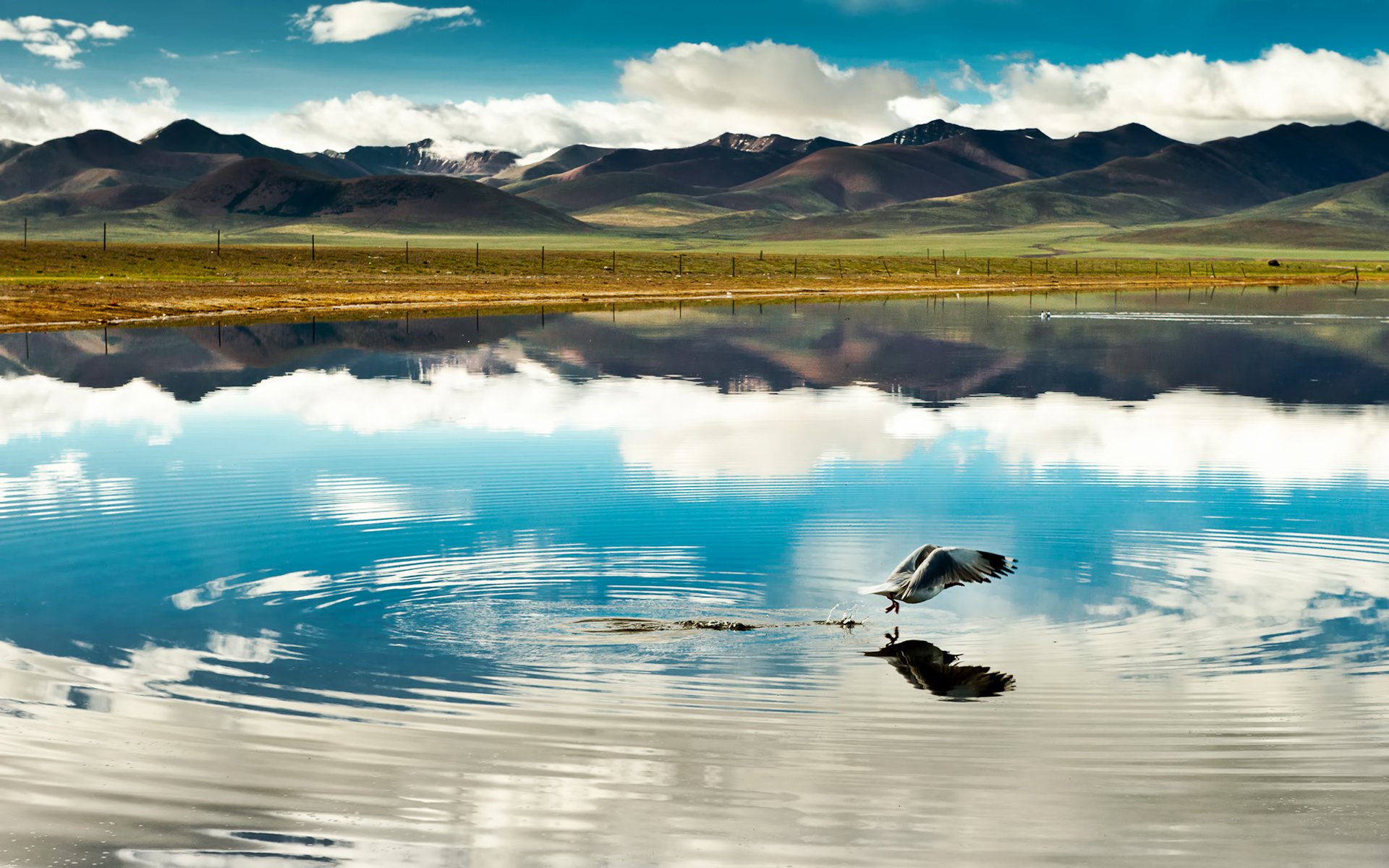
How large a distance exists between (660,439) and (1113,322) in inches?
1890

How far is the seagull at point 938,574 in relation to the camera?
14703mm

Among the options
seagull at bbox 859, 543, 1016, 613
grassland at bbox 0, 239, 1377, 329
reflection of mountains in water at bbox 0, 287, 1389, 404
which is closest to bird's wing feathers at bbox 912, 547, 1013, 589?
seagull at bbox 859, 543, 1016, 613

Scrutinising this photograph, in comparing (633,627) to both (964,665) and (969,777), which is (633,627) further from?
(969,777)

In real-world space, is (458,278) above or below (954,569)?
above

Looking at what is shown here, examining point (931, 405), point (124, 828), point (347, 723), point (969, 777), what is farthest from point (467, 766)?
point (931, 405)

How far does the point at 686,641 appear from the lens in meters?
14.7

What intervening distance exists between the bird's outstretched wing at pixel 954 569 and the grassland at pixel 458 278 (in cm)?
5798

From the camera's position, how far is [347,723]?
40.0 feet

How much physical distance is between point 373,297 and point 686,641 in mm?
76605

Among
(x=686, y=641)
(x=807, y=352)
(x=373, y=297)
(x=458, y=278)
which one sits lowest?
(x=686, y=641)

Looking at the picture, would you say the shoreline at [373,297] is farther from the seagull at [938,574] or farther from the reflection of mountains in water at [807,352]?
the seagull at [938,574]

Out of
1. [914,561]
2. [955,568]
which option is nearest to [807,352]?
[914,561]

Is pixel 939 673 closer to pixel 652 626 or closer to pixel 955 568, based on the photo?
pixel 955 568

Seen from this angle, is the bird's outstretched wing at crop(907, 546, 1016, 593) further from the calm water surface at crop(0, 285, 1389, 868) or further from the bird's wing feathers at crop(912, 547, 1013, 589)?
the calm water surface at crop(0, 285, 1389, 868)
